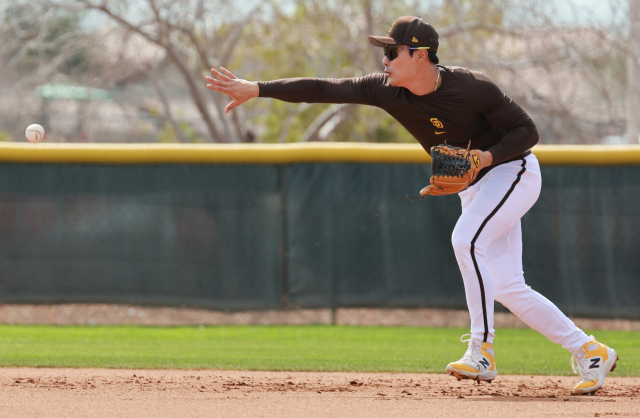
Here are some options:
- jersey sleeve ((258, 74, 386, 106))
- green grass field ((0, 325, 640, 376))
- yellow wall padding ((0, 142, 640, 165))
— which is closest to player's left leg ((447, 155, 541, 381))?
jersey sleeve ((258, 74, 386, 106))

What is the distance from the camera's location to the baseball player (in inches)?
146

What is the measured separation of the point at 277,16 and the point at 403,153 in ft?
15.2

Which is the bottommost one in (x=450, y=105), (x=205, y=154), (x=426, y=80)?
(x=205, y=154)

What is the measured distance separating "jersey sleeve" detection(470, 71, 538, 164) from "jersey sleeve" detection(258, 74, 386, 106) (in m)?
0.51

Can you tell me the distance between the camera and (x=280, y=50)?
1198cm

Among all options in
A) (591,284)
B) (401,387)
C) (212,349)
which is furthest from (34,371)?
(591,284)

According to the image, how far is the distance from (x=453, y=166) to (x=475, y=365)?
101cm

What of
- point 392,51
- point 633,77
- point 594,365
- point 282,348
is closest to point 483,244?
point 594,365

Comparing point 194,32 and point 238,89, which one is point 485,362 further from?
point 194,32

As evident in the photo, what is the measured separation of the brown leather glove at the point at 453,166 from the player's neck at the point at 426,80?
31cm

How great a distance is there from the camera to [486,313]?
12.4 ft

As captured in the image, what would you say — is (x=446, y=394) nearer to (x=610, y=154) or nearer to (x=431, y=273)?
(x=431, y=273)

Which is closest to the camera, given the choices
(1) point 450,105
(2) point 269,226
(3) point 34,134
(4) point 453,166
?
(4) point 453,166

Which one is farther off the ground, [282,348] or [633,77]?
[633,77]
